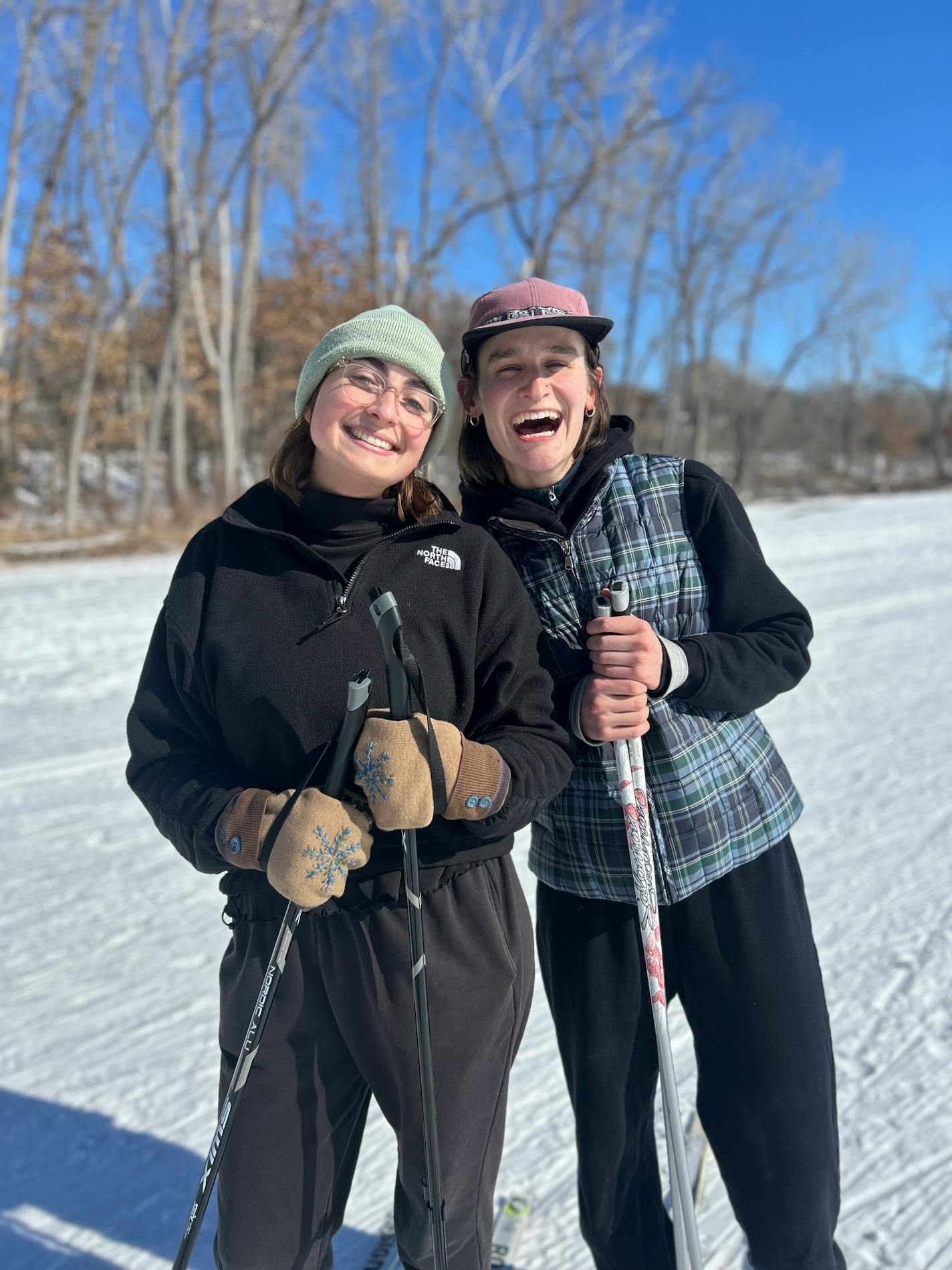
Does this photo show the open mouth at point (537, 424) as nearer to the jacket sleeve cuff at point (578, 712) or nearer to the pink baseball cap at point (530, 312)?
the pink baseball cap at point (530, 312)

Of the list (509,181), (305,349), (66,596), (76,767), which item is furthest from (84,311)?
(76,767)

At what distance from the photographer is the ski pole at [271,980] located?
1.37m

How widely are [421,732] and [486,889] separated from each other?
0.37m

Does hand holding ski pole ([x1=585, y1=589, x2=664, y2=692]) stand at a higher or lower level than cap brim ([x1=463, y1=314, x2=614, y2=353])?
lower

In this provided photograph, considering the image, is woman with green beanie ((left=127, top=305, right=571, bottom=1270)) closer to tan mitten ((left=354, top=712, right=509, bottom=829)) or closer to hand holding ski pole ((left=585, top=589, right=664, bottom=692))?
tan mitten ((left=354, top=712, right=509, bottom=829))

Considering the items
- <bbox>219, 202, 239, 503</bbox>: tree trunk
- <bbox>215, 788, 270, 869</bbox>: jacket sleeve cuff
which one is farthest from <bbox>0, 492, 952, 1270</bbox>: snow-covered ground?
<bbox>219, 202, 239, 503</bbox>: tree trunk

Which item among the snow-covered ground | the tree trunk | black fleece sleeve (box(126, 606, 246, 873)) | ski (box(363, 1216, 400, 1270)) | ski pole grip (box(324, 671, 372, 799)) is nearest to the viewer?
ski pole grip (box(324, 671, 372, 799))

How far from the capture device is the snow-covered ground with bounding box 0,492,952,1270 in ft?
7.14

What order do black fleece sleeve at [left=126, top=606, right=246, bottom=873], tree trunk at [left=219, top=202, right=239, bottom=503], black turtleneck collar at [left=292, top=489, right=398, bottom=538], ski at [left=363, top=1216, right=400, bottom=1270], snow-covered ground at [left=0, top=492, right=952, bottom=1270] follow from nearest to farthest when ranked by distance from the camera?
1. black fleece sleeve at [left=126, top=606, right=246, bottom=873]
2. black turtleneck collar at [left=292, top=489, right=398, bottom=538]
3. ski at [left=363, top=1216, right=400, bottom=1270]
4. snow-covered ground at [left=0, top=492, right=952, bottom=1270]
5. tree trunk at [left=219, top=202, right=239, bottom=503]

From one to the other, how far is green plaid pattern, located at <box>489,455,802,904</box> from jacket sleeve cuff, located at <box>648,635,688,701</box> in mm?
99

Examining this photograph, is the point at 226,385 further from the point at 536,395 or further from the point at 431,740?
the point at 431,740

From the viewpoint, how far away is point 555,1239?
2.12 metres

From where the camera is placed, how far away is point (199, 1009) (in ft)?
9.86

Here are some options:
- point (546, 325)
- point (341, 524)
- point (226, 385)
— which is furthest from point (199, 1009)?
point (226, 385)
